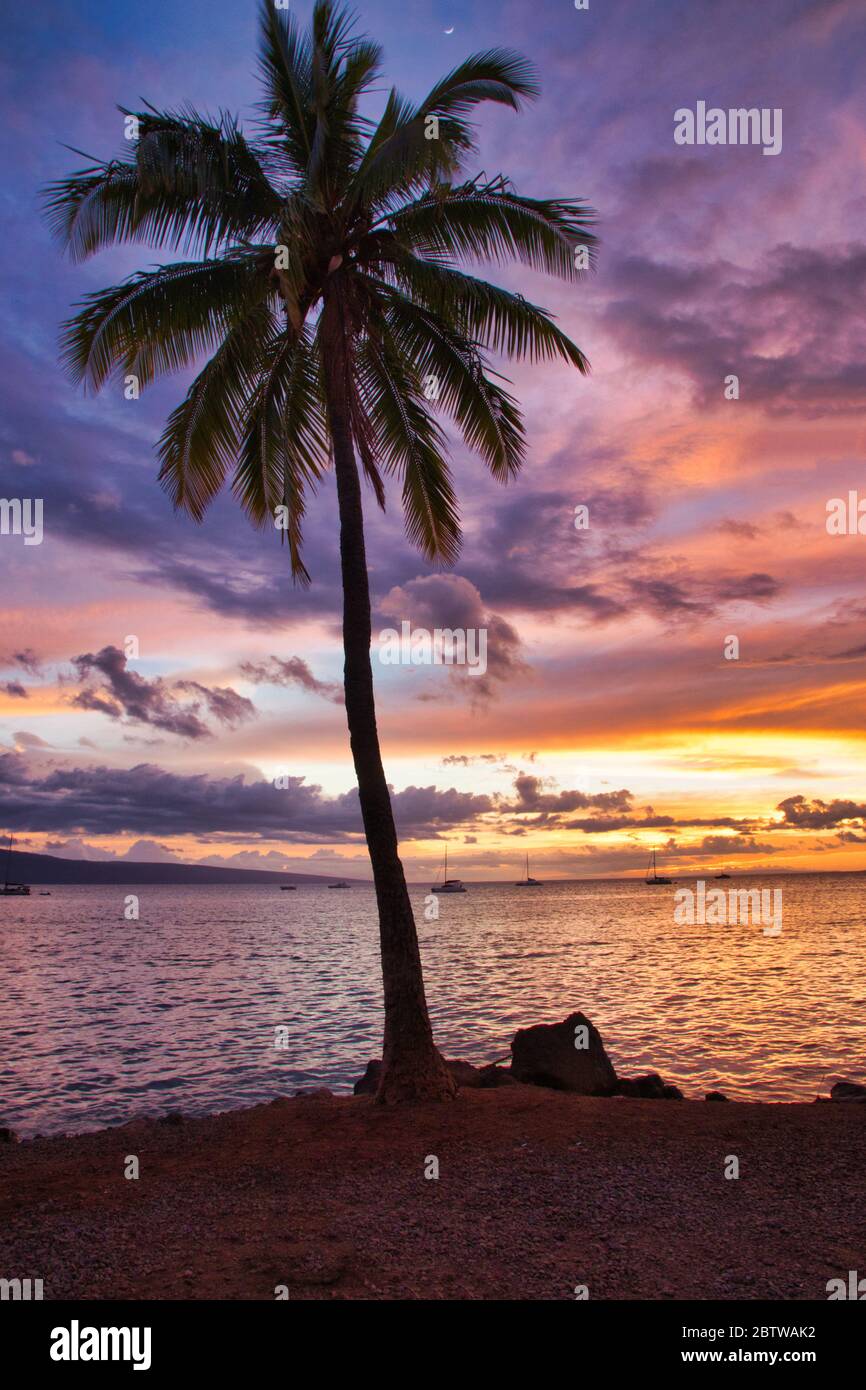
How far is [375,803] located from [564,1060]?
656 centimetres

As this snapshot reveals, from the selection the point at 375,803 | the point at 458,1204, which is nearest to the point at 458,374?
the point at 375,803

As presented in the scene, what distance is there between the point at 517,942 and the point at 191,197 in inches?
2520

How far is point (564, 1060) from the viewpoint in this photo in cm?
1483

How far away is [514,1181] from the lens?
8.49 metres

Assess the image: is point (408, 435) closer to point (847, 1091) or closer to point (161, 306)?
point (161, 306)

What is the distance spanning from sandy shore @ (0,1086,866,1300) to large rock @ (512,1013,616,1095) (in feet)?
8.86

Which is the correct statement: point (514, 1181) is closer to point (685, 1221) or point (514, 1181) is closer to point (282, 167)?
point (685, 1221)

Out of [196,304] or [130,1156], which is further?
[196,304]

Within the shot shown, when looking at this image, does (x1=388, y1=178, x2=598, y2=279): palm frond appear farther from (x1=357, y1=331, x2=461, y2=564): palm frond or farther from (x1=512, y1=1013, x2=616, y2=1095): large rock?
(x1=512, y1=1013, x2=616, y2=1095): large rock

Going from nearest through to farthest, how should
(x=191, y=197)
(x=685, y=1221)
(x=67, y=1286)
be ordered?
(x=67, y=1286), (x=685, y=1221), (x=191, y=197)

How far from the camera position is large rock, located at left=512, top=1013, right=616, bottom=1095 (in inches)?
575

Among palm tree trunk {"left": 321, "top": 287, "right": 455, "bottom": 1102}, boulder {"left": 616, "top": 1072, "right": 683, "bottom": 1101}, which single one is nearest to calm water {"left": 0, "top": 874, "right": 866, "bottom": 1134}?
boulder {"left": 616, "top": 1072, "right": 683, "bottom": 1101}

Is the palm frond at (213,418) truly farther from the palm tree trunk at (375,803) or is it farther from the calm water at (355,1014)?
the calm water at (355,1014)

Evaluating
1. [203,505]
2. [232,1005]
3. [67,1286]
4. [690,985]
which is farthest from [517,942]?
[67,1286]
